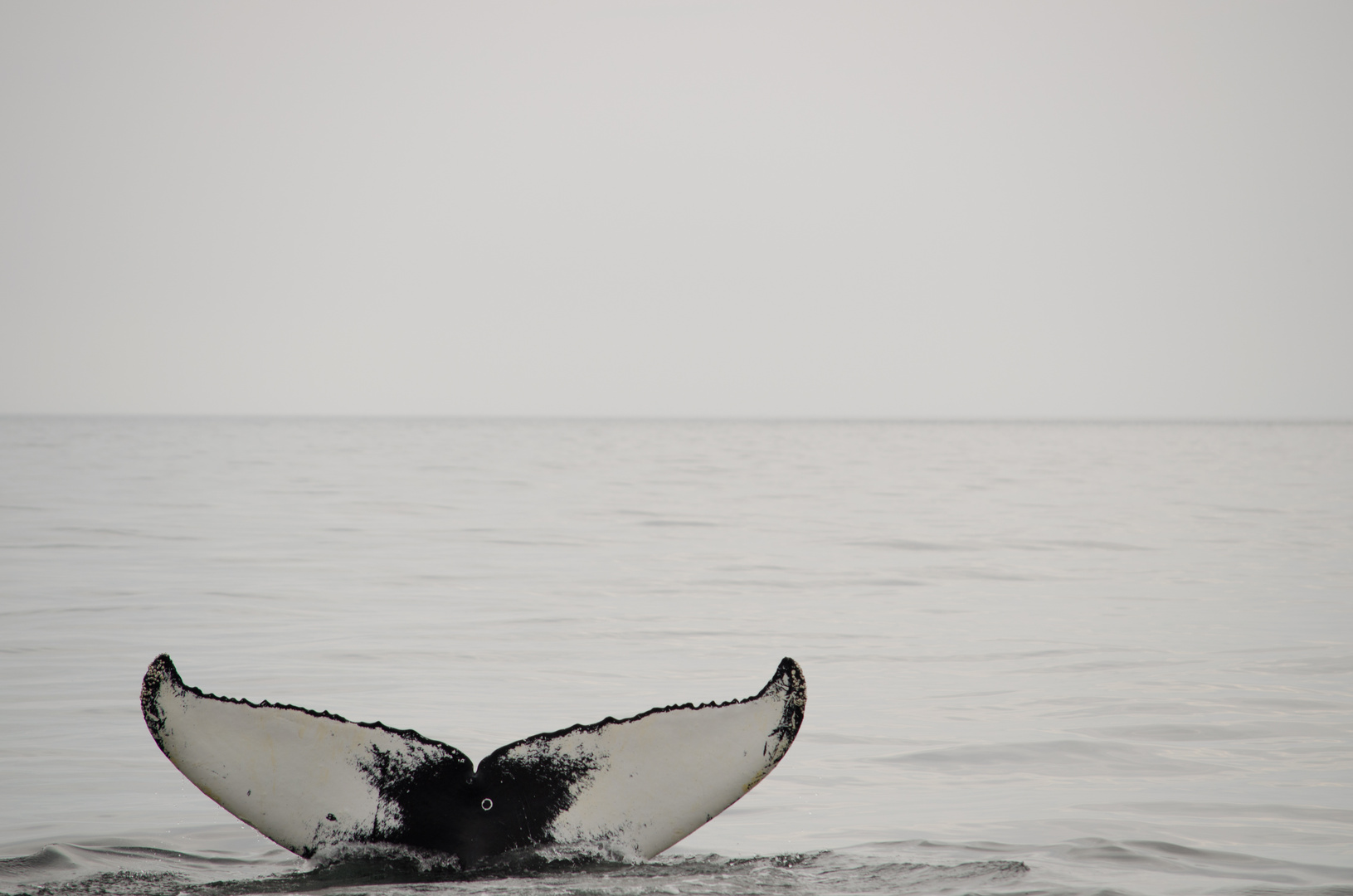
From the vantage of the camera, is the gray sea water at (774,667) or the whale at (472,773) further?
the gray sea water at (774,667)

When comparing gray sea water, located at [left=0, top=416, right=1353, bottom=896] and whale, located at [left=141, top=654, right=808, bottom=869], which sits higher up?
whale, located at [left=141, top=654, right=808, bottom=869]

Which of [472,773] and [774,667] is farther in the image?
[774,667]

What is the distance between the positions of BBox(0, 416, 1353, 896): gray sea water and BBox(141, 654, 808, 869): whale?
0.53 feet

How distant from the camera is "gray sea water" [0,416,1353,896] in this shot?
5.97 metres

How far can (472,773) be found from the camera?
16.1 ft

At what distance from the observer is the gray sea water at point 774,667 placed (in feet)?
19.6

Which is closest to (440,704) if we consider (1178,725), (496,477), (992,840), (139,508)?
(992,840)

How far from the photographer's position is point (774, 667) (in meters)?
10.9

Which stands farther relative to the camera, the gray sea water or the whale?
the gray sea water

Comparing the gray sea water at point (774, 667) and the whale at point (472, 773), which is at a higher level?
the whale at point (472, 773)

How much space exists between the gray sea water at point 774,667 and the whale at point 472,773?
16 cm

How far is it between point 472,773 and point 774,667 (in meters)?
6.19

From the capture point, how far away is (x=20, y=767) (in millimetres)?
7535

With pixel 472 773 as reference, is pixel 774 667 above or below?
below
